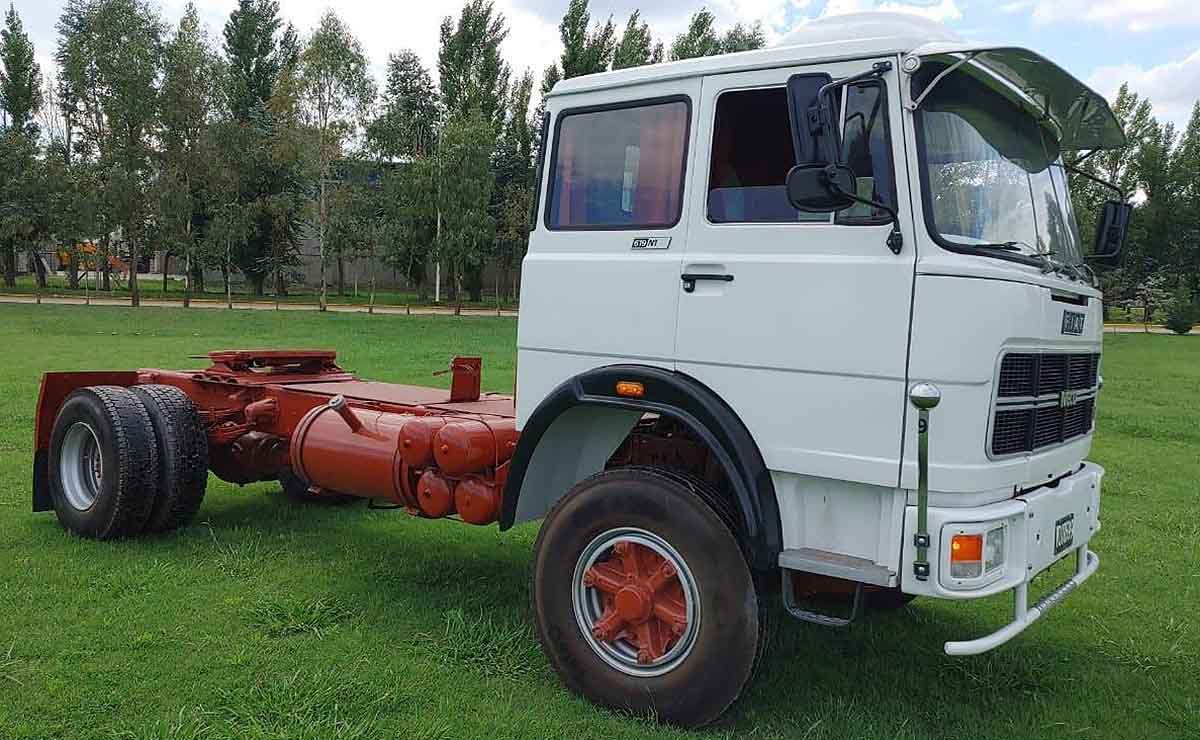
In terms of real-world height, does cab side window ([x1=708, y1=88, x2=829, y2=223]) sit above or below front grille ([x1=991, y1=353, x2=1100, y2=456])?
above

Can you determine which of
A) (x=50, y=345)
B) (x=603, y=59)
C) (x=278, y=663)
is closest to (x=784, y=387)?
(x=278, y=663)

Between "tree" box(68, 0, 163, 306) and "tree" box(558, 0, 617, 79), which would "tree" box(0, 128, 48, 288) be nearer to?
"tree" box(68, 0, 163, 306)

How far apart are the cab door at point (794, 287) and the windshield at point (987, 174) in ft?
0.61

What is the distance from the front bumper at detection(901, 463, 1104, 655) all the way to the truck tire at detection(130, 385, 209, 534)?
4.79 m

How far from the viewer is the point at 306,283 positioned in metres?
63.9

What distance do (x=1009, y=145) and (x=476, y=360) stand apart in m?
3.72

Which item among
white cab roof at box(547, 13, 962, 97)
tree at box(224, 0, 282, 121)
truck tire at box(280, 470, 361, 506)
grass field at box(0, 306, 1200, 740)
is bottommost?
grass field at box(0, 306, 1200, 740)

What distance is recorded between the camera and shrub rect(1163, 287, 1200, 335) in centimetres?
4731

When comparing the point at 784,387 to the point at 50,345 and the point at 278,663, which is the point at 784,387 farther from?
the point at 50,345

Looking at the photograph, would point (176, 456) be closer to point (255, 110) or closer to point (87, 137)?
point (87, 137)

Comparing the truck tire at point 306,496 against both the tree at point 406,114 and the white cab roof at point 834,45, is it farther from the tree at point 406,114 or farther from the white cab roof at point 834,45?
the tree at point 406,114

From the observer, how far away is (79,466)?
6.86 metres

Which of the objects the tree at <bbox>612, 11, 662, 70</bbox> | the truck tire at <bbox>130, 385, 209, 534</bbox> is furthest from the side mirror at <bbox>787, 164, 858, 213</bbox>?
the tree at <bbox>612, 11, 662, 70</bbox>

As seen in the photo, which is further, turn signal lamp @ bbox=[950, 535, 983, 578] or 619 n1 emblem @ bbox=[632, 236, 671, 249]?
619 n1 emblem @ bbox=[632, 236, 671, 249]
